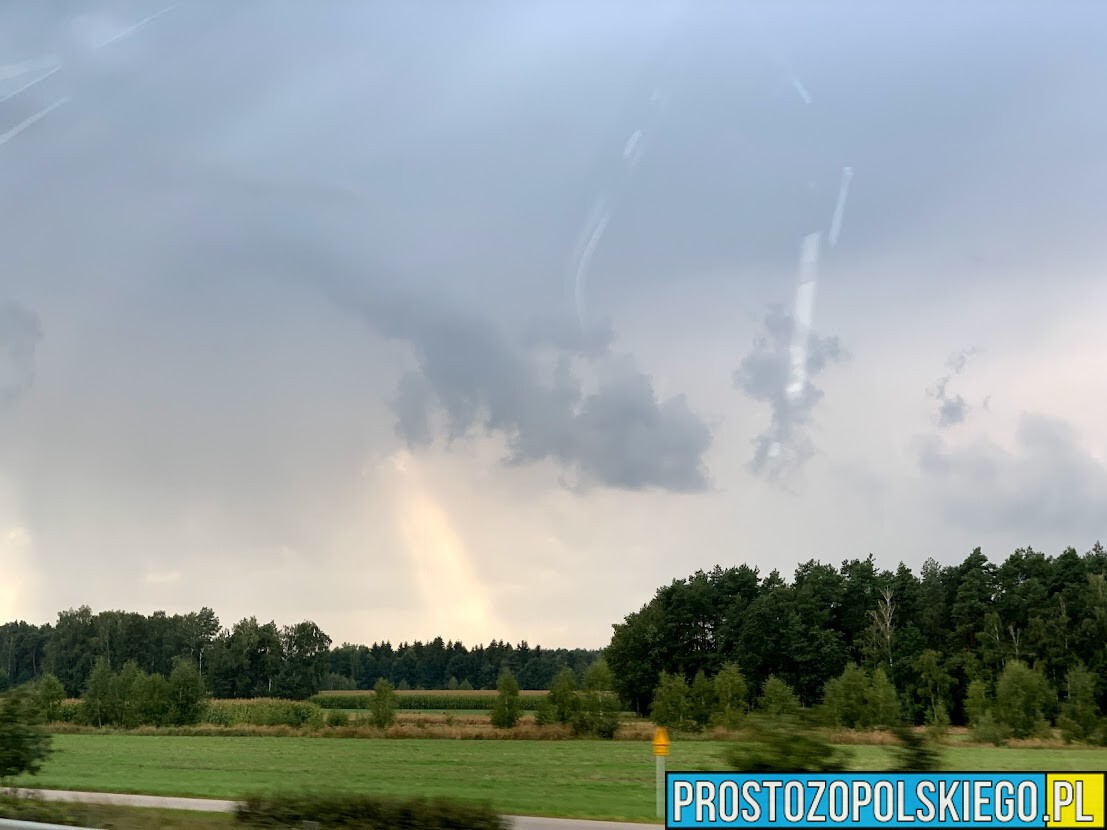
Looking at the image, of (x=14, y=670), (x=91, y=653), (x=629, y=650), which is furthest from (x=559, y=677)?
(x=14, y=670)

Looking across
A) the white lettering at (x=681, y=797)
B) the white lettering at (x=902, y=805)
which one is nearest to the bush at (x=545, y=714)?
the white lettering at (x=681, y=797)

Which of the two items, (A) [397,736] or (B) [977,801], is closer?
(B) [977,801]

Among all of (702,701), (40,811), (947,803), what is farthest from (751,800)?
(702,701)

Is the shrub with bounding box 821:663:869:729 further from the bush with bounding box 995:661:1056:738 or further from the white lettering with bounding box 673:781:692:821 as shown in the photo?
the white lettering with bounding box 673:781:692:821

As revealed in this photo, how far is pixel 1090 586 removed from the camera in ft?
287

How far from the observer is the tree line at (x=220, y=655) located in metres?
113

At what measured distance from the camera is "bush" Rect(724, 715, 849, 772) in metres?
9.74

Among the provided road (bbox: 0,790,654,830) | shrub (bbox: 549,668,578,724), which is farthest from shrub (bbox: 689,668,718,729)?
road (bbox: 0,790,654,830)

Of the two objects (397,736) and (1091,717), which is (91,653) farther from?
(1091,717)

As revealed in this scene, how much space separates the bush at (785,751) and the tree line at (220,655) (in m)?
91.8

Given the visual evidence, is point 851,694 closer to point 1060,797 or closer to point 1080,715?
point 1080,715

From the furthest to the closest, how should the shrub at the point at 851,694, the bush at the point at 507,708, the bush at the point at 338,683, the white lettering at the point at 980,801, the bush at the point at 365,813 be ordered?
1. the bush at the point at 338,683
2. the bush at the point at 507,708
3. the shrub at the point at 851,694
4. the bush at the point at 365,813
5. the white lettering at the point at 980,801

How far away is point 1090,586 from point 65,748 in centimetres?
7671

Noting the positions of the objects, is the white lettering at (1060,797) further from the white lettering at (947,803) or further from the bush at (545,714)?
the bush at (545,714)
